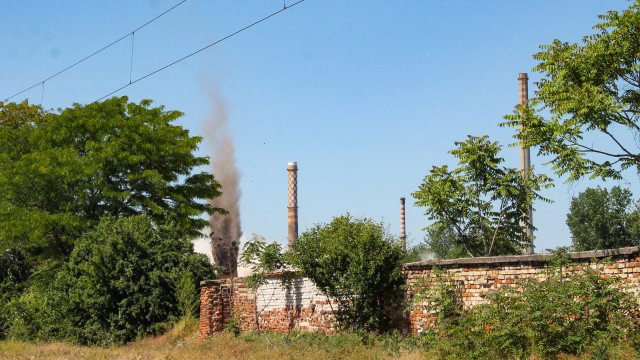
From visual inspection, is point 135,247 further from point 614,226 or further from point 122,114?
point 614,226

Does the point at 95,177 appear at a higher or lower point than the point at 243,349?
higher

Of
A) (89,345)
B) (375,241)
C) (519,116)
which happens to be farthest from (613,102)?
(89,345)

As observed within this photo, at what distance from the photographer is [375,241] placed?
18844mm

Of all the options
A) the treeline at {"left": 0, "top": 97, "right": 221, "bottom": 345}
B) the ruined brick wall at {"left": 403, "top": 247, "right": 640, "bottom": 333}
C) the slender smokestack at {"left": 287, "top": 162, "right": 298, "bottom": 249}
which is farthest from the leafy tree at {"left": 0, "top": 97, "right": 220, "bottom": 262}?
the ruined brick wall at {"left": 403, "top": 247, "right": 640, "bottom": 333}

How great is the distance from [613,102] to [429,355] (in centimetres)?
737

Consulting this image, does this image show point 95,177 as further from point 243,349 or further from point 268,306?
point 243,349

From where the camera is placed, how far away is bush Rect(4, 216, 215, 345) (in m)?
24.9

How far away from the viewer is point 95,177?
3316 centimetres

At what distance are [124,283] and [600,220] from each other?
1898 inches

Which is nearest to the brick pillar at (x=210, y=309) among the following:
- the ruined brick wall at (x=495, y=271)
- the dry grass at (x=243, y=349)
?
the dry grass at (x=243, y=349)

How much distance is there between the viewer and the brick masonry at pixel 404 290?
14.2 metres

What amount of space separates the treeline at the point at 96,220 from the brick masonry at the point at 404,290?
6.56ft

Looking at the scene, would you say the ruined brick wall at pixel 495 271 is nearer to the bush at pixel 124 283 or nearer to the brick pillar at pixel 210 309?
the brick pillar at pixel 210 309

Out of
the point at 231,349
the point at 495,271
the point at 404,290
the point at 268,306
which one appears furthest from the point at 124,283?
the point at 495,271
